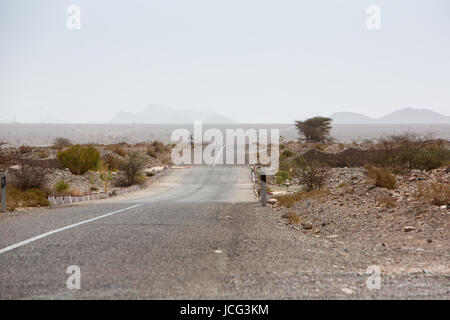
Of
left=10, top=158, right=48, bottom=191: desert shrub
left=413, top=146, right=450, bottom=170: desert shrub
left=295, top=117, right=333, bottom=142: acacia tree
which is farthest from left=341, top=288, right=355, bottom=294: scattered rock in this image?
left=295, top=117, right=333, bottom=142: acacia tree

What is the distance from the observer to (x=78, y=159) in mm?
36656

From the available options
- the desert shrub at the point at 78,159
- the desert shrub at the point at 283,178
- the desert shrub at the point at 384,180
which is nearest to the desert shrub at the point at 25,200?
the desert shrub at the point at 384,180

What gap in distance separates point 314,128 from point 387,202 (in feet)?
232

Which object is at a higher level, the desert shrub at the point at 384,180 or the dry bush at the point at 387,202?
the desert shrub at the point at 384,180

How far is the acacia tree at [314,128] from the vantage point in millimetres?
82375

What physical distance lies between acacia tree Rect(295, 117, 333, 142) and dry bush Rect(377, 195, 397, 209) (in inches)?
2716

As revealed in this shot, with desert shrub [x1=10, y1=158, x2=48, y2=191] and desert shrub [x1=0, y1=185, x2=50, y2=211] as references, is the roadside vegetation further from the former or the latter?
desert shrub [x1=0, y1=185, x2=50, y2=211]

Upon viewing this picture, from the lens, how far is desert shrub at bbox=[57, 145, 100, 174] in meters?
36.5

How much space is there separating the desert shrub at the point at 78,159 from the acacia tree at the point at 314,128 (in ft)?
170

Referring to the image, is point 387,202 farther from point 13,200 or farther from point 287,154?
point 287,154

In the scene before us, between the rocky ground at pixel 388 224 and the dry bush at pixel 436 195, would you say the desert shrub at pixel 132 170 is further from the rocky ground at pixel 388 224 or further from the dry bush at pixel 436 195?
the dry bush at pixel 436 195

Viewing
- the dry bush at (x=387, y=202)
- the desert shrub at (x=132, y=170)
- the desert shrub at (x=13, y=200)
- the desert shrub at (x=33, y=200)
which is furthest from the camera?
the desert shrub at (x=132, y=170)

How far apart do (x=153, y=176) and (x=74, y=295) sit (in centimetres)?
3345
